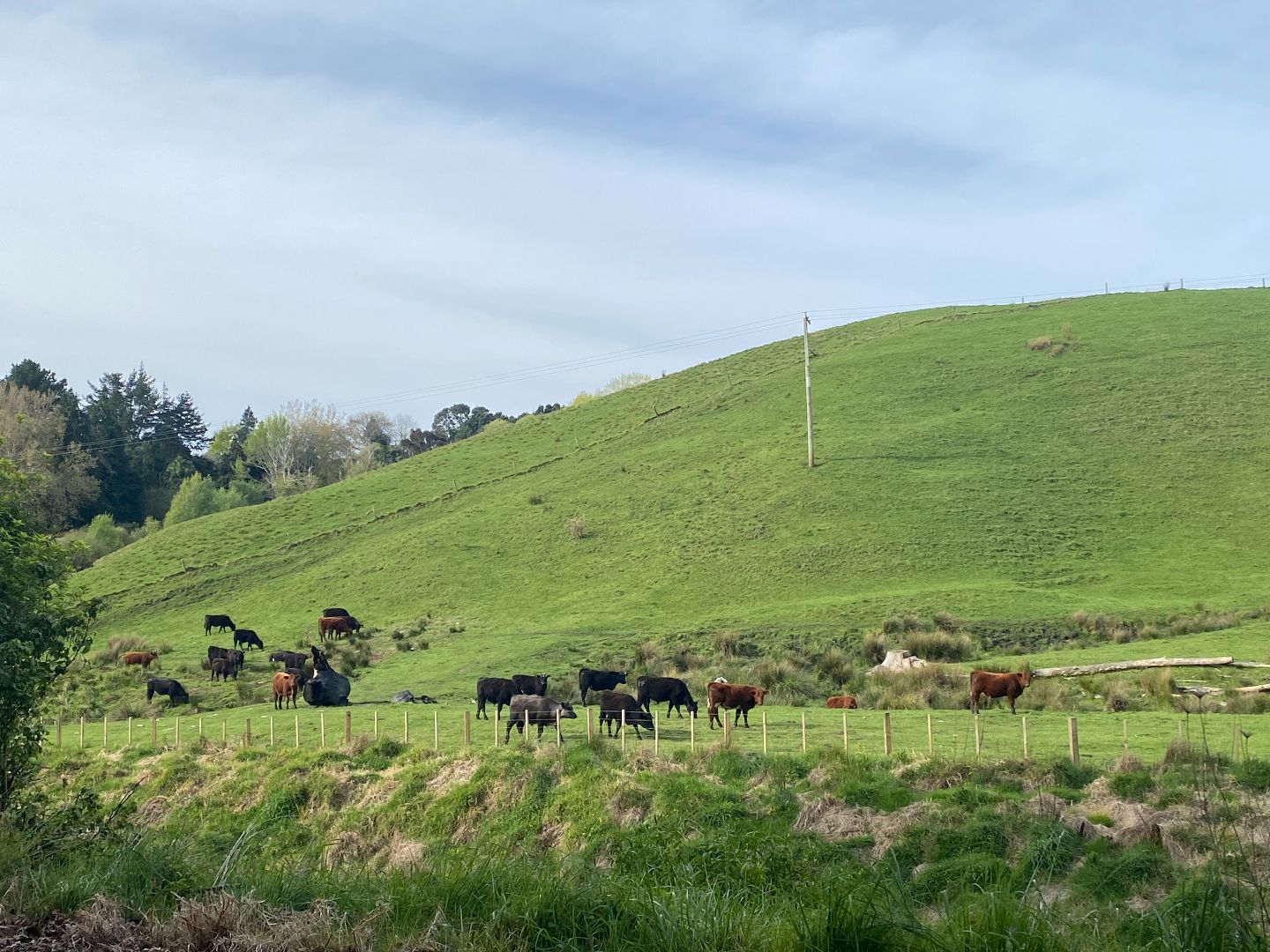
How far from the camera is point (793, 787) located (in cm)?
2230

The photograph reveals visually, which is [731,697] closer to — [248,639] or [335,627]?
[335,627]

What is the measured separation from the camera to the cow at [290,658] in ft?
156

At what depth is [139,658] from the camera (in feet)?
174

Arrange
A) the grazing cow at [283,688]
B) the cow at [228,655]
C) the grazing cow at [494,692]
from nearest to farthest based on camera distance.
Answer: the grazing cow at [494,692] < the grazing cow at [283,688] < the cow at [228,655]

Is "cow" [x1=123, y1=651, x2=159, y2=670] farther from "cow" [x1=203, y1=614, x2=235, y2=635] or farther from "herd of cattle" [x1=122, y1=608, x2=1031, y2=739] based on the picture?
"cow" [x1=203, y1=614, x2=235, y2=635]

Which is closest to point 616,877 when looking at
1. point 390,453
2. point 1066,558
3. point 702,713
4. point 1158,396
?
point 702,713

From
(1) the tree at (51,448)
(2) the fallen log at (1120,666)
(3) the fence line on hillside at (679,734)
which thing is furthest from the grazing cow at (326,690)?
(1) the tree at (51,448)

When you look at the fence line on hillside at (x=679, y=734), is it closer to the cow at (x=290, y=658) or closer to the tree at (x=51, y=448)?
the cow at (x=290, y=658)

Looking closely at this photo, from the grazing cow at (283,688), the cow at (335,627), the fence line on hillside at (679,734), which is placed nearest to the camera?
the fence line on hillside at (679,734)

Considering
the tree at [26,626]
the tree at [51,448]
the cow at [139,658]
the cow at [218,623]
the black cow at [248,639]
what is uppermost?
the tree at [51,448]

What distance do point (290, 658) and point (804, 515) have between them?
109 feet

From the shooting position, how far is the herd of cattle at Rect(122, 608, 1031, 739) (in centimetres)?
3112

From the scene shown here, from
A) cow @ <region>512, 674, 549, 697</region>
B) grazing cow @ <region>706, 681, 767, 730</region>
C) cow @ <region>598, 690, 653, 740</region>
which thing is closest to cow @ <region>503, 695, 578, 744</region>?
cow @ <region>598, 690, 653, 740</region>

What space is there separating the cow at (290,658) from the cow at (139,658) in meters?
7.41
